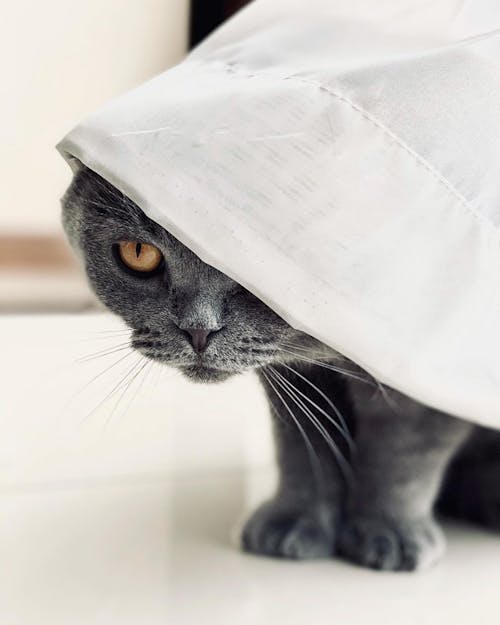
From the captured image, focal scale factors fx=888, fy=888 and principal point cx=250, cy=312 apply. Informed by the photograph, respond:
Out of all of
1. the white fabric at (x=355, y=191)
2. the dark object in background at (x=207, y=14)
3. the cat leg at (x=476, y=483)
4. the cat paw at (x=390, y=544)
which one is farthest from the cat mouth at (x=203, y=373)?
the dark object in background at (x=207, y=14)

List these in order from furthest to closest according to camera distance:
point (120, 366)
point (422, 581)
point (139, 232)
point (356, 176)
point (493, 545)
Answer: point (120, 366)
point (493, 545)
point (422, 581)
point (139, 232)
point (356, 176)

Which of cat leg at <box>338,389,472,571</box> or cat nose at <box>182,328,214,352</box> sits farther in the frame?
cat leg at <box>338,389,472,571</box>

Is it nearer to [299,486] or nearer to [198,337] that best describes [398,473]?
[299,486]

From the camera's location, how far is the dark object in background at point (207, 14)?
1.26 meters

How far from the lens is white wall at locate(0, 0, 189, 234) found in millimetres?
1121

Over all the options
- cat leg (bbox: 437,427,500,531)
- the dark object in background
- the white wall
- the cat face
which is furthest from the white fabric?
the dark object in background

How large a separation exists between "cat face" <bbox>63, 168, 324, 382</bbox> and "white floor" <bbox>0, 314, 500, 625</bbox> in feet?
0.67

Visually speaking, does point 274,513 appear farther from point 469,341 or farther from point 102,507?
point 469,341

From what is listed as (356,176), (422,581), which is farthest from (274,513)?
(356,176)

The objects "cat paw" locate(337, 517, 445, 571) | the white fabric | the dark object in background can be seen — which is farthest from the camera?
the dark object in background

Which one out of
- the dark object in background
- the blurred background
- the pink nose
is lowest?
the pink nose

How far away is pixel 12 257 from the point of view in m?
1.21

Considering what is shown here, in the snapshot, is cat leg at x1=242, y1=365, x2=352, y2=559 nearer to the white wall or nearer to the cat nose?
the cat nose

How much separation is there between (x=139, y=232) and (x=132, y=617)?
1.05ft
